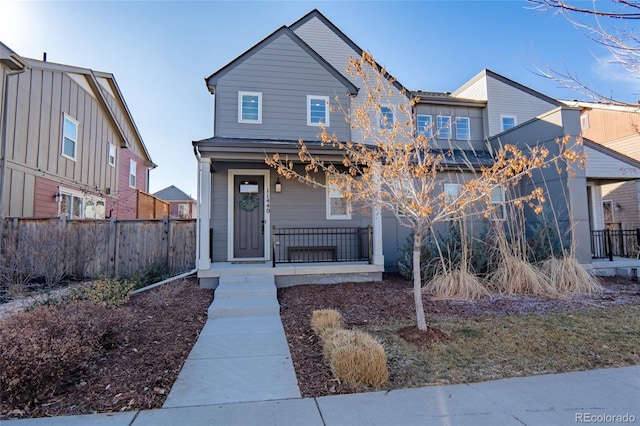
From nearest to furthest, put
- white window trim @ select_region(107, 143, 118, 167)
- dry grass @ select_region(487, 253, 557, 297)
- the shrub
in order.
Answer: the shrub → dry grass @ select_region(487, 253, 557, 297) → white window trim @ select_region(107, 143, 118, 167)

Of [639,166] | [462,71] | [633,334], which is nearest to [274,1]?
[633,334]

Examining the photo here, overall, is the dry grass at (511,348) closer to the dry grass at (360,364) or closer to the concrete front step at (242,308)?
the dry grass at (360,364)

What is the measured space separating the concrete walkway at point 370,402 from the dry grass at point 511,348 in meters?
0.19

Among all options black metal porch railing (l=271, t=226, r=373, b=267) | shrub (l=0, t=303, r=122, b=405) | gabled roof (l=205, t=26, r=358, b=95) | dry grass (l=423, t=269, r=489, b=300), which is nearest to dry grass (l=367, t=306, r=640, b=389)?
dry grass (l=423, t=269, r=489, b=300)

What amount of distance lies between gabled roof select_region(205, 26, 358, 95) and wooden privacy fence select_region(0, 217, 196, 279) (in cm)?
372

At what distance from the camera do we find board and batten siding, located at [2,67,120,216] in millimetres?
8828

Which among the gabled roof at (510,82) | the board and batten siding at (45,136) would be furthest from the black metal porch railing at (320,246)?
the gabled roof at (510,82)

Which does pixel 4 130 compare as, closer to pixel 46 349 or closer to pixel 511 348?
pixel 46 349

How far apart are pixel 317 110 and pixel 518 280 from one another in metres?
6.29

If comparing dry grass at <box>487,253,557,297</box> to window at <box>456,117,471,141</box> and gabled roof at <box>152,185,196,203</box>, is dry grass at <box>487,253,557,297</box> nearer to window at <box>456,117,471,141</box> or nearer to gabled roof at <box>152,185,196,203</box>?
window at <box>456,117,471,141</box>

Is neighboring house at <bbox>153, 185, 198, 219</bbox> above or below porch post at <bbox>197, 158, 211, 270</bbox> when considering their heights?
above

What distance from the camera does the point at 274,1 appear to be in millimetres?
7117

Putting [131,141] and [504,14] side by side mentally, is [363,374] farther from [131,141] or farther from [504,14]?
[131,141]

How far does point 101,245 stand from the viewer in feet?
26.3
